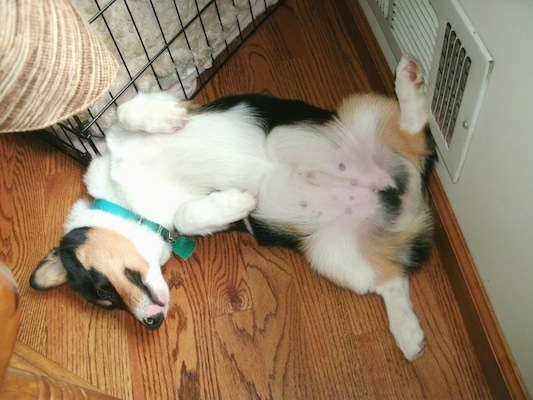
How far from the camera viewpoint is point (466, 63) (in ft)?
4.46

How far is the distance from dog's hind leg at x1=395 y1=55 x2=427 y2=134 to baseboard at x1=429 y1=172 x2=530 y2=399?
20 centimetres

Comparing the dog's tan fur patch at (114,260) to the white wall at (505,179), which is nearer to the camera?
the white wall at (505,179)

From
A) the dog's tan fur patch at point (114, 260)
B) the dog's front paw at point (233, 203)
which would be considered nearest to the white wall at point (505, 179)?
the dog's front paw at point (233, 203)

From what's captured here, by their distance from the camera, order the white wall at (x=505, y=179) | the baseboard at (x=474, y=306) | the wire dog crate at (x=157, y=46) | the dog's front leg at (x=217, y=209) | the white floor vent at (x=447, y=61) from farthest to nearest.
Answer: the wire dog crate at (x=157, y=46), the dog's front leg at (x=217, y=209), the baseboard at (x=474, y=306), the white floor vent at (x=447, y=61), the white wall at (x=505, y=179)

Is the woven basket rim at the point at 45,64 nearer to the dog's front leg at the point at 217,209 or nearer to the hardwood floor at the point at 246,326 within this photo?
the dog's front leg at the point at 217,209

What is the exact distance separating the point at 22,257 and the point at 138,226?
1.92ft

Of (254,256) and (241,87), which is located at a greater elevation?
(241,87)

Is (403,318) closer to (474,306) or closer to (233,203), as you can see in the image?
Answer: (474,306)

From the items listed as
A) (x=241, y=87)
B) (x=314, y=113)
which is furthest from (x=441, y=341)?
(x=241, y=87)

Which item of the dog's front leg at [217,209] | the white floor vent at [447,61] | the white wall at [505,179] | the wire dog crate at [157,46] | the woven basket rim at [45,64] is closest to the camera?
the woven basket rim at [45,64]

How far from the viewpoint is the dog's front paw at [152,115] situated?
70.5 inches

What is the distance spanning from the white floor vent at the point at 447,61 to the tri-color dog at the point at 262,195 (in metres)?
0.15

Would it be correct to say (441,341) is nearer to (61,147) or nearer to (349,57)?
(349,57)

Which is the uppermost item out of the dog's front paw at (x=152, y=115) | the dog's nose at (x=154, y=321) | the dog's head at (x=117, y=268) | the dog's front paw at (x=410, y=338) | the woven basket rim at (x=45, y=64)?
the woven basket rim at (x=45, y=64)
